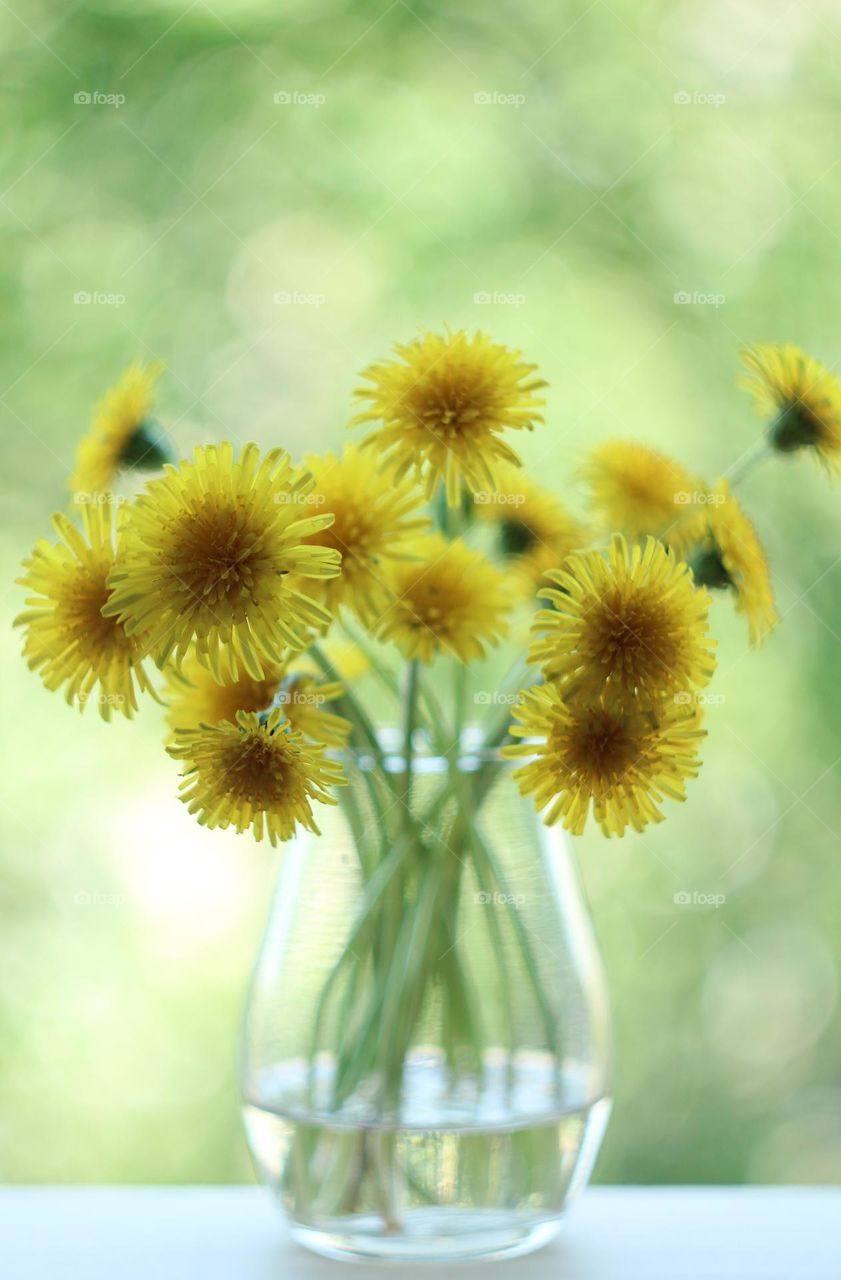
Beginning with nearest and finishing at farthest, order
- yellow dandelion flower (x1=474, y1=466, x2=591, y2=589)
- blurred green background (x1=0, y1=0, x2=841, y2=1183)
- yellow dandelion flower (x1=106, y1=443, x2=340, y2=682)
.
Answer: yellow dandelion flower (x1=106, y1=443, x2=340, y2=682)
yellow dandelion flower (x1=474, y1=466, x2=591, y2=589)
blurred green background (x1=0, y1=0, x2=841, y2=1183)

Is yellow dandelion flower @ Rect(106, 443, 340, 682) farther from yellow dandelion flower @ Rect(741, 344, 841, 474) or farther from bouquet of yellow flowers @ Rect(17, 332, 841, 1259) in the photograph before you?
yellow dandelion flower @ Rect(741, 344, 841, 474)

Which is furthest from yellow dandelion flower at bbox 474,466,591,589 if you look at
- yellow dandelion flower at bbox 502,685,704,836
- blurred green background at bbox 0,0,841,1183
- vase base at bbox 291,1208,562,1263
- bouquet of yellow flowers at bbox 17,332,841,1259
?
blurred green background at bbox 0,0,841,1183

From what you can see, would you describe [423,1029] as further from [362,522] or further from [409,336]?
[409,336]

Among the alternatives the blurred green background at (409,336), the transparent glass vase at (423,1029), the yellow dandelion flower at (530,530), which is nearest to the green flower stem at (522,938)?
the transparent glass vase at (423,1029)

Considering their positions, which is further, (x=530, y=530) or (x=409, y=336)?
(x=409, y=336)

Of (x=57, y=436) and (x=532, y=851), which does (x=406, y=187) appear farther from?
(x=532, y=851)

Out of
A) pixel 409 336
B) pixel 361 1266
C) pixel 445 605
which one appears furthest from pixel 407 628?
pixel 409 336
